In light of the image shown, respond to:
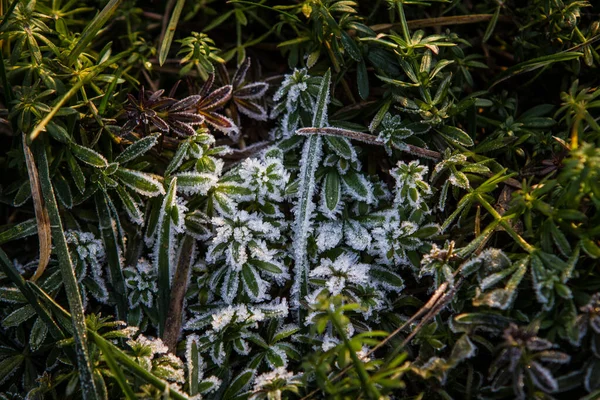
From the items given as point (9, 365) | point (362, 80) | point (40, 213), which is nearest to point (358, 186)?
point (362, 80)

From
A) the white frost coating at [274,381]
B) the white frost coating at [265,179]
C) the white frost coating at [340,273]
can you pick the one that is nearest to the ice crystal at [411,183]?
the white frost coating at [340,273]

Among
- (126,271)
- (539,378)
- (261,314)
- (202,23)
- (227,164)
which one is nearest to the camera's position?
(539,378)

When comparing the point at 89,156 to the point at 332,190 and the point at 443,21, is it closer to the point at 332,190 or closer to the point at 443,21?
the point at 332,190

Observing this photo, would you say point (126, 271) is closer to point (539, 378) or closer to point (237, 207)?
point (237, 207)

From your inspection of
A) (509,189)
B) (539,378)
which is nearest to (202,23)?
(509,189)

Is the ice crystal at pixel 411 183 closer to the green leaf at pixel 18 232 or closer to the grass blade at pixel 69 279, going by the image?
the grass blade at pixel 69 279

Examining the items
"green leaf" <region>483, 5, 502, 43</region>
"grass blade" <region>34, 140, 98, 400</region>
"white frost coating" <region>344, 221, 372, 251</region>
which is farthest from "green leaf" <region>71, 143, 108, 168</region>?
"green leaf" <region>483, 5, 502, 43</region>
